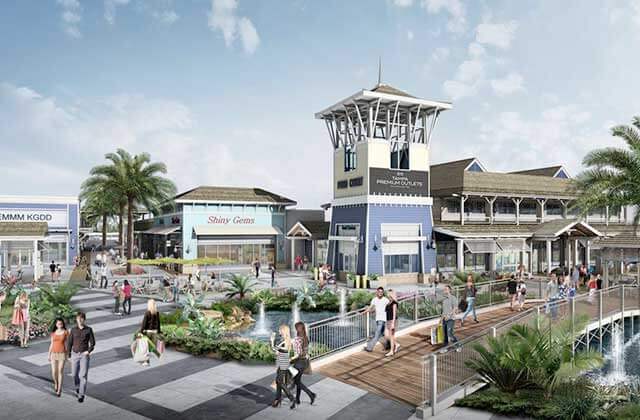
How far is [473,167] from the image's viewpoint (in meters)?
41.4

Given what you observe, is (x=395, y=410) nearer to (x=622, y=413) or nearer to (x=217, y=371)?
(x=622, y=413)

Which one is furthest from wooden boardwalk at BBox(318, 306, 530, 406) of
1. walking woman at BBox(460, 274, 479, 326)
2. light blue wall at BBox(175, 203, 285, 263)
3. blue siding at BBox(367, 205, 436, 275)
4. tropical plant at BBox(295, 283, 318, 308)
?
light blue wall at BBox(175, 203, 285, 263)

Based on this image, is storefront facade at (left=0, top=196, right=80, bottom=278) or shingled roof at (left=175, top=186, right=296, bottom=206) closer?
shingled roof at (left=175, top=186, right=296, bottom=206)

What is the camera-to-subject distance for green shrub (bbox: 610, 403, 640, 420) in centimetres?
850

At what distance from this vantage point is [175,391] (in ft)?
36.1

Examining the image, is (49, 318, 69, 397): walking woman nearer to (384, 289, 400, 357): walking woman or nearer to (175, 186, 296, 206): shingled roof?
(384, 289, 400, 357): walking woman

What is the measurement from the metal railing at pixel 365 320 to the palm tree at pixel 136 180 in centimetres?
3033

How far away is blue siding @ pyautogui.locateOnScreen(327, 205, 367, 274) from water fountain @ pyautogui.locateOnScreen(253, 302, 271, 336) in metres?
12.8

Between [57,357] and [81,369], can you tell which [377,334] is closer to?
[81,369]

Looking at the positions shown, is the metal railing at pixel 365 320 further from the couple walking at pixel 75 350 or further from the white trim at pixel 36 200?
the white trim at pixel 36 200

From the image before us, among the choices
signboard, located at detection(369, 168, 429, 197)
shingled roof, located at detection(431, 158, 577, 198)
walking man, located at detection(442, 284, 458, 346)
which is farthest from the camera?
shingled roof, located at detection(431, 158, 577, 198)

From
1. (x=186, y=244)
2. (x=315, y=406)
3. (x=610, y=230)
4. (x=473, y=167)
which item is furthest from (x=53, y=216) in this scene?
(x=610, y=230)

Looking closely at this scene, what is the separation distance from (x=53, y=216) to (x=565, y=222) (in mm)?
44062

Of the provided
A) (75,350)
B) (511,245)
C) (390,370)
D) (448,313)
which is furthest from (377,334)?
(511,245)
